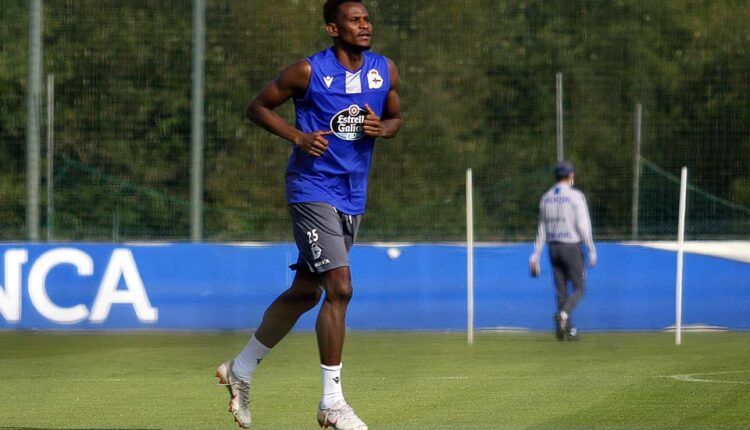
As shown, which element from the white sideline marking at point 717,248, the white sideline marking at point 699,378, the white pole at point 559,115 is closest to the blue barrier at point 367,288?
the white sideline marking at point 717,248

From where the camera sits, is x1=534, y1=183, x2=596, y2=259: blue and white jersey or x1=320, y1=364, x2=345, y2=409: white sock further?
x1=534, y1=183, x2=596, y2=259: blue and white jersey

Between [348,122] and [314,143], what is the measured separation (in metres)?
0.23

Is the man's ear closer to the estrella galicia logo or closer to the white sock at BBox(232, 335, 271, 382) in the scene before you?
the estrella galicia logo

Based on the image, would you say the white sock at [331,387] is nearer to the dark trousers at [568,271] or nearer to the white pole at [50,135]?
the dark trousers at [568,271]

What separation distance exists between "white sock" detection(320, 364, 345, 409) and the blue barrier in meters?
9.56

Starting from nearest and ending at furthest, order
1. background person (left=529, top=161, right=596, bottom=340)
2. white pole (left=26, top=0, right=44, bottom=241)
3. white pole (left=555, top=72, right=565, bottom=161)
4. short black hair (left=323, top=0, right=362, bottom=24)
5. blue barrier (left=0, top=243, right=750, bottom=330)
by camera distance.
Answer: short black hair (left=323, top=0, right=362, bottom=24) → background person (left=529, top=161, right=596, bottom=340) → blue barrier (left=0, top=243, right=750, bottom=330) → white pole (left=26, top=0, right=44, bottom=241) → white pole (left=555, top=72, right=565, bottom=161)

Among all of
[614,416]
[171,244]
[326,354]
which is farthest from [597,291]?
[326,354]

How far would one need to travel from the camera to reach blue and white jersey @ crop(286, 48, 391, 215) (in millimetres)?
7449

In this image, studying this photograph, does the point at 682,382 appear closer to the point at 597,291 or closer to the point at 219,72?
the point at 597,291

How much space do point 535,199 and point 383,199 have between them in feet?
6.12

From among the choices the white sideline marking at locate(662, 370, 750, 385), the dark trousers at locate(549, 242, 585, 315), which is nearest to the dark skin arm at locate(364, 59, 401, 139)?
the white sideline marking at locate(662, 370, 750, 385)

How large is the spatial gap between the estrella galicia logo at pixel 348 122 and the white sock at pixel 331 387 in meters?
1.12

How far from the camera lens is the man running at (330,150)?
24.2 ft

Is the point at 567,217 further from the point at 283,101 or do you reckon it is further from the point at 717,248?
the point at 283,101
